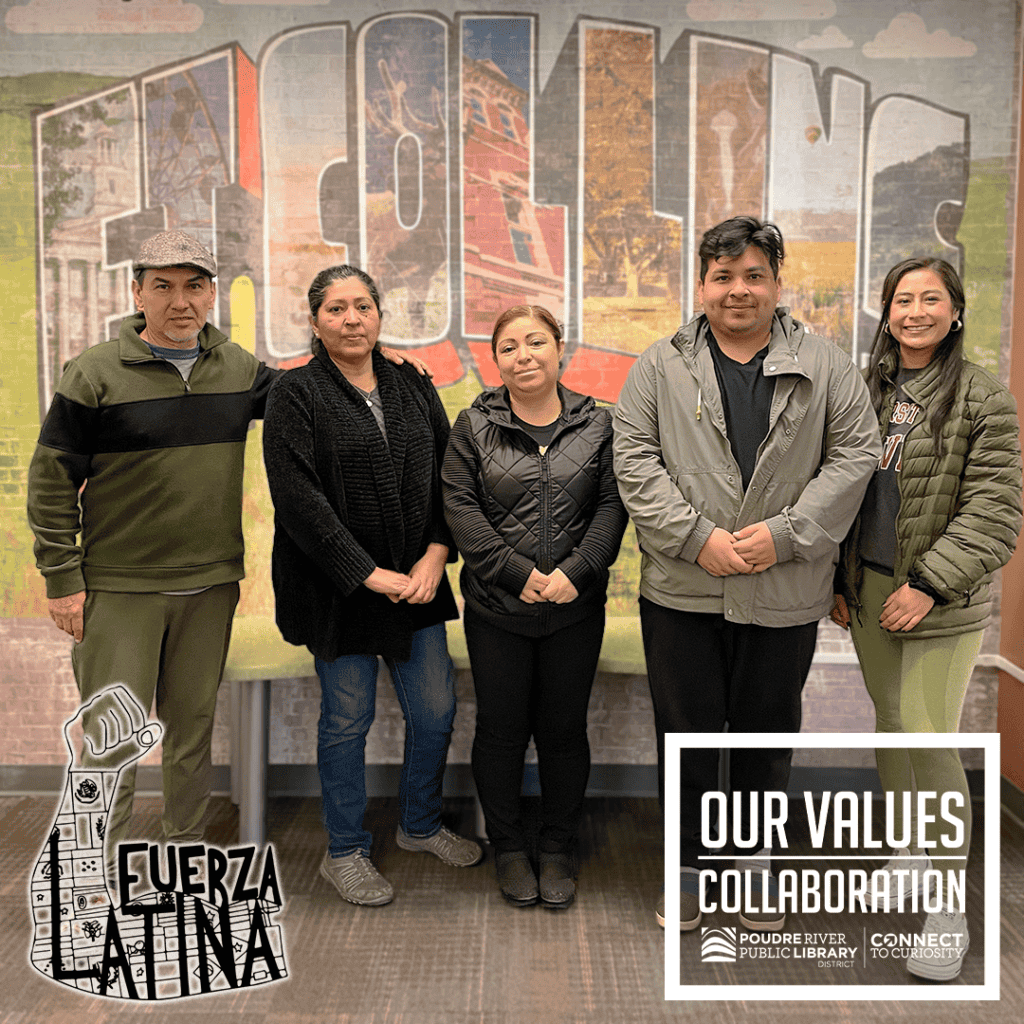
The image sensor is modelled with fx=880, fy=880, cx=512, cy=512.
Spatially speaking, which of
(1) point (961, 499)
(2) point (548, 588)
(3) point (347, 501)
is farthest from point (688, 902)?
(3) point (347, 501)

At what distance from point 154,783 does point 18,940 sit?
101cm

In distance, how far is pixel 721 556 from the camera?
2.21m

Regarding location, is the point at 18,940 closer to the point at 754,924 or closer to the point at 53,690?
the point at 53,690

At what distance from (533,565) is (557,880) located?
0.95 metres

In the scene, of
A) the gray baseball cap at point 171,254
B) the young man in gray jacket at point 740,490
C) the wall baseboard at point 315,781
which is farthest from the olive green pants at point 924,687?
the gray baseball cap at point 171,254

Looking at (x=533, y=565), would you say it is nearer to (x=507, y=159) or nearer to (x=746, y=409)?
(x=746, y=409)

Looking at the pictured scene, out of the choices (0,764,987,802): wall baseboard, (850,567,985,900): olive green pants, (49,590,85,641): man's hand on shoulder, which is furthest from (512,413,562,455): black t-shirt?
(0,764,987,802): wall baseboard

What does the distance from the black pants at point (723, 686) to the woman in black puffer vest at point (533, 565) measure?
25 centimetres

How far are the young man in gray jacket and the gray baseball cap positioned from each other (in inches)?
48.5

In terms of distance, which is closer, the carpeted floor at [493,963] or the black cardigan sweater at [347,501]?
the carpeted floor at [493,963]

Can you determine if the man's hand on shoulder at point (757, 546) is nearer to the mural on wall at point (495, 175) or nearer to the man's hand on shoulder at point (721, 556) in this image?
the man's hand on shoulder at point (721, 556)

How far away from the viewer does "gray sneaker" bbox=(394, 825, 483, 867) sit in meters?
2.80

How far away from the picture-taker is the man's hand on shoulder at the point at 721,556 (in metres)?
2.20

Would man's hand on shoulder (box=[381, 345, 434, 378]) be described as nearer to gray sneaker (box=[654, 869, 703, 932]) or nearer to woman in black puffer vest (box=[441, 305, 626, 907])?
woman in black puffer vest (box=[441, 305, 626, 907])
